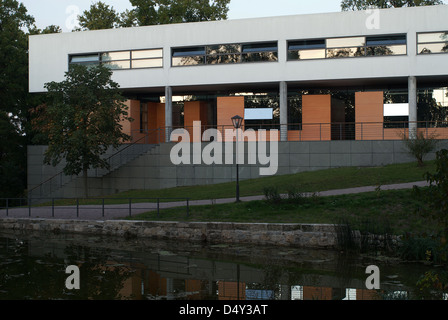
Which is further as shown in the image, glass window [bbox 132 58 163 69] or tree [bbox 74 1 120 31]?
tree [bbox 74 1 120 31]

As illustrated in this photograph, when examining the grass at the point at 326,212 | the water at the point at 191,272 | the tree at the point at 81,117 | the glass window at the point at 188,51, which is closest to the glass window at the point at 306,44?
the glass window at the point at 188,51

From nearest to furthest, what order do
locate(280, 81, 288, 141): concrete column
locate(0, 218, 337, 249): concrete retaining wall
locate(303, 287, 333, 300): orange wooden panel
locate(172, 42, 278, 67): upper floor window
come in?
locate(303, 287, 333, 300): orange wooden panel
locate(0, 218, 337, 249): concrete retaining wall
locate(280, 81, 288, 141): concrete column
locate(172, 42, 278, 67): upper floor window

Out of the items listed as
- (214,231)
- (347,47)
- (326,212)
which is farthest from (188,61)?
(214,231)

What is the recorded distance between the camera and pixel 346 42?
31.6 meters

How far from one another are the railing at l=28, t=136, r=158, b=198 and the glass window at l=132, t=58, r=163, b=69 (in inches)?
198

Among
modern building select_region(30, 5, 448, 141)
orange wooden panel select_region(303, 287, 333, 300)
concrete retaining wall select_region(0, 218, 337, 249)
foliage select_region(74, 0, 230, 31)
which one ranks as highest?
foliage select_region(74, 0, 230, 31)

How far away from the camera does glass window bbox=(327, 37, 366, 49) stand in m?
31.4

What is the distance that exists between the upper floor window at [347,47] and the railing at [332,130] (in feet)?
14.5

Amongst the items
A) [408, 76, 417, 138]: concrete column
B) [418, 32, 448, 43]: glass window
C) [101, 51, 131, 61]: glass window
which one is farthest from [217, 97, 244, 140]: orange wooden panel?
[418, 32, 448, 43]: glass window

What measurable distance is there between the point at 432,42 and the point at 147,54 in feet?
61.3

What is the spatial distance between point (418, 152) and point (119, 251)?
54.3 ft

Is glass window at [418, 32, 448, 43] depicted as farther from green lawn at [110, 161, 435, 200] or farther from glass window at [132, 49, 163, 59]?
glass window at [132, 49, 163, 59]

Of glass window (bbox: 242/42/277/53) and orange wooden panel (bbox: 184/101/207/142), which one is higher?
glass window (bbox: 242/42/277/53)

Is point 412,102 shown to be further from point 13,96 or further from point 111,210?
point 13,96
